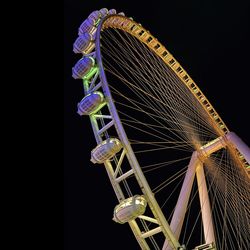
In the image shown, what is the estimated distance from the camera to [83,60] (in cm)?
988

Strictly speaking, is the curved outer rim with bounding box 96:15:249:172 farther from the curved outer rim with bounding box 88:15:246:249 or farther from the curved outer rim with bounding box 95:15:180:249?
the curved outer rim with bounding box 95:15:180:249

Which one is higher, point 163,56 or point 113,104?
point 163,56

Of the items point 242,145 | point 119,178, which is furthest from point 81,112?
point 242,145

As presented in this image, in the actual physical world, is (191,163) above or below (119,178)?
above

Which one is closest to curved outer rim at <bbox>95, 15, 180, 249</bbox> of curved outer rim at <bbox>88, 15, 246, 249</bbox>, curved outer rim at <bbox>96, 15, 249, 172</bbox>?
curved outer rim at <bbox>88, 15, 246, 249</bbox>

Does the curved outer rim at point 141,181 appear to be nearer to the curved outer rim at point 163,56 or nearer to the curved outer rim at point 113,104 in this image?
the curved outer rim at point 113,104

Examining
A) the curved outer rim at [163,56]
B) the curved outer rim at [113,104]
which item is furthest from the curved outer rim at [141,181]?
the curved outer rim at [163,56]

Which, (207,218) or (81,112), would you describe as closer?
(81,112)

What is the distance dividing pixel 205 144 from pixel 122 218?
6.38 metres

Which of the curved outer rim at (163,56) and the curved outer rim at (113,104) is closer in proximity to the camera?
the curved outer rim at (113,104)

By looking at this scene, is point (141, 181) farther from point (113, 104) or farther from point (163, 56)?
point (163, 56)

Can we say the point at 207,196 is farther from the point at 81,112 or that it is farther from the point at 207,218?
the point at 81,112

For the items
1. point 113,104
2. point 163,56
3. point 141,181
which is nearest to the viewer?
point 141,181

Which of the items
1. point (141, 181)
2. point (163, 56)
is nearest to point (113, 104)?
point (141, 181)
